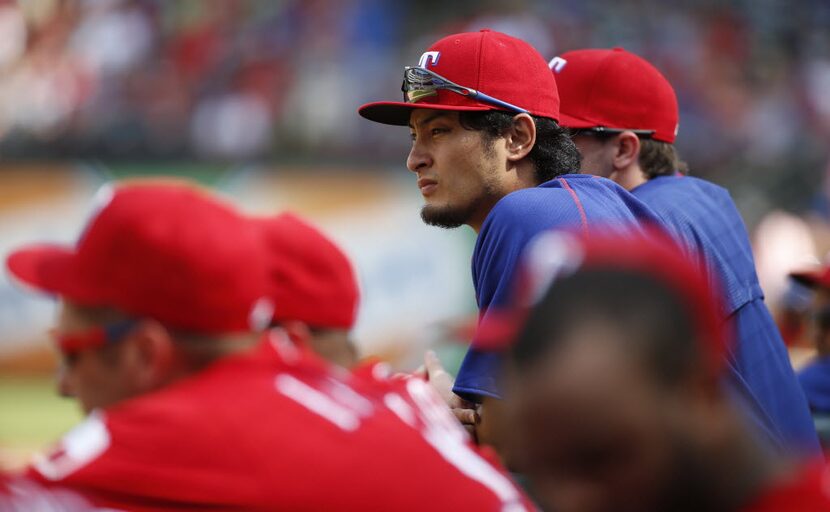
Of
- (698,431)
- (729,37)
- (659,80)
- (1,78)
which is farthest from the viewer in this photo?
(729,37)

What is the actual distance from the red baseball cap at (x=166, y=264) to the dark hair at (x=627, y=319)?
845 millimetres

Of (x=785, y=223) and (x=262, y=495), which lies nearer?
(x=262, y=495)

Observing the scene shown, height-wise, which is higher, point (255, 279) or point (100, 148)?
point (255, 279)

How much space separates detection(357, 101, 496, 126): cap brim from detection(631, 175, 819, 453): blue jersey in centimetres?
70

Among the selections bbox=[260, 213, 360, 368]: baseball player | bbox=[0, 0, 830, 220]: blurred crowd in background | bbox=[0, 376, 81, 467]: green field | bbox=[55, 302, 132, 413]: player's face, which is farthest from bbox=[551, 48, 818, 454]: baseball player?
bbox=[0, 376, 81, 467]: green field

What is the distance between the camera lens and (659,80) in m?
4.31

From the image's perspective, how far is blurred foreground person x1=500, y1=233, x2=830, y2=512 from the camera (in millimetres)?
1465

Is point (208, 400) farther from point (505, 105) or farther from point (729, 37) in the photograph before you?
point (729, 37)

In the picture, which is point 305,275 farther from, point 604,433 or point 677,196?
point 604,433

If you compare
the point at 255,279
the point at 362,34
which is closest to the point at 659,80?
the point at 255,279

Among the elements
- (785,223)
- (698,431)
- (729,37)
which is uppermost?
(698,431)

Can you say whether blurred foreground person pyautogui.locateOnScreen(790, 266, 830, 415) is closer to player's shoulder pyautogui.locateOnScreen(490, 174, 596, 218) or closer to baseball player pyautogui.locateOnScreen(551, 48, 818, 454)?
baseball player pyautogui.locateOnScreen(551, 48, 818, 454)

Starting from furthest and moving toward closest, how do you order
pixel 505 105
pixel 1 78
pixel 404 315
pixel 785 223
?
pixel 1 78 < pixel 404 315 < pixel 785 223 < pixel 505 105

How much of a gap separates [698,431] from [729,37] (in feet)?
43.7
